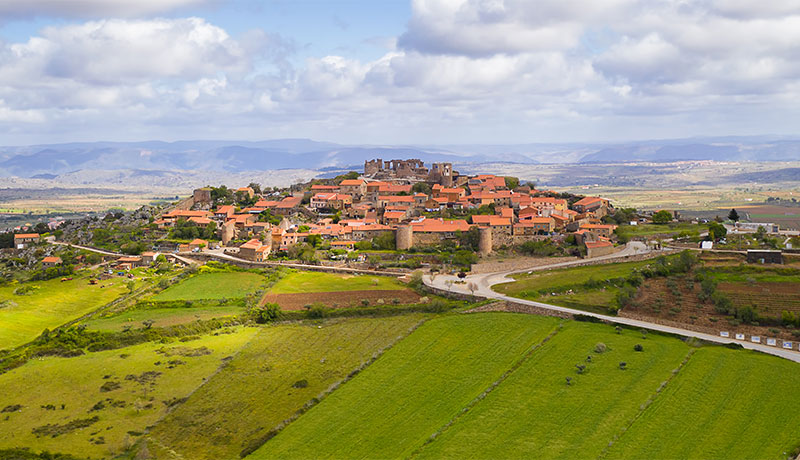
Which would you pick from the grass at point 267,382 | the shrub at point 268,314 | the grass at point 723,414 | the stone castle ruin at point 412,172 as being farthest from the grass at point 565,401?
the stone castle ruin at point 412,172

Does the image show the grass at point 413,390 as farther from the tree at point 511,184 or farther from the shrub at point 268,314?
the tree at point 511,184

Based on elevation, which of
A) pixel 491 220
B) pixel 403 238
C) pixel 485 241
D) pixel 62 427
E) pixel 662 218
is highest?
pixel 491 220

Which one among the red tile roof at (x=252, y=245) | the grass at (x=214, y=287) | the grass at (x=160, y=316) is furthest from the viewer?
the red tile roof at (x=252, y=245)

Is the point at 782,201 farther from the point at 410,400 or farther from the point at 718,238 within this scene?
the point at 410,400

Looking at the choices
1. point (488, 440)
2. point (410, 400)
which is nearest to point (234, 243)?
point (410, 400)

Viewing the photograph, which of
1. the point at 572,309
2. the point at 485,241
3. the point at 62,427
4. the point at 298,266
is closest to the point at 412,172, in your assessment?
the point at 485,241

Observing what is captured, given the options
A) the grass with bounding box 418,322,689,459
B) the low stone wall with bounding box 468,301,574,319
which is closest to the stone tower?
the low stone wall with bounding box 468,301,574,319

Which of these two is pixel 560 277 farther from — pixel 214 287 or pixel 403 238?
pixel 214 287
